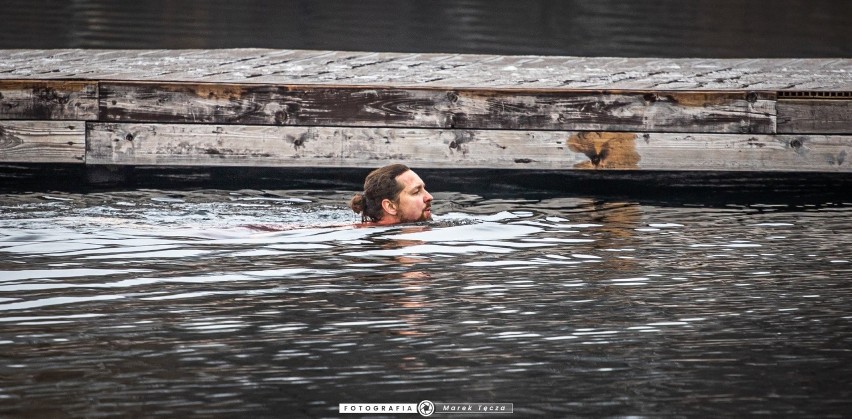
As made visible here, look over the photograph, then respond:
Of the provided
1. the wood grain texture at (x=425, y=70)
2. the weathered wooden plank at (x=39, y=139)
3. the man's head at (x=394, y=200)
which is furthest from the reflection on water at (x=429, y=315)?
the wood grain texture at (x=425, y=70)

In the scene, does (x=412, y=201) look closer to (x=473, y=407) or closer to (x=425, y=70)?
(x=425, y=70)

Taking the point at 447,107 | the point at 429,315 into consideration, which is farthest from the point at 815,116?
the point at 429,315

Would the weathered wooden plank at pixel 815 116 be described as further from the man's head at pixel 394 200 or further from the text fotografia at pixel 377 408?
the text fotografia at pixel 377 408

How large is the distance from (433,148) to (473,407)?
668cm

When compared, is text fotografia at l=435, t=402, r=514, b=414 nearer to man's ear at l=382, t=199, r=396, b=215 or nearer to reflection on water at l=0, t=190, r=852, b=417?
reflection on water at l=0, t=190, r=852, b=417

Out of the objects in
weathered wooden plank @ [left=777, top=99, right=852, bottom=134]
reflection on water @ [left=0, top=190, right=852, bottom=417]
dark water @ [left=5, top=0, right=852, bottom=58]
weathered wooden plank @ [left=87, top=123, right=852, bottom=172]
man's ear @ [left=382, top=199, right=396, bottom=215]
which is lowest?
reflection on water @ [left=0, top=190, right=852, bottom=417]

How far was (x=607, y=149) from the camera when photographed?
34.4 ft

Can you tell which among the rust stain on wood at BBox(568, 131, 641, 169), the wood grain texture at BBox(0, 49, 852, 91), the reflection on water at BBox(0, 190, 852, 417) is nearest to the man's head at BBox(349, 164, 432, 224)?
the reflection on water at BBox(0, 190, 852, 417)

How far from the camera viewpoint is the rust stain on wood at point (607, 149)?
1048 centimetres

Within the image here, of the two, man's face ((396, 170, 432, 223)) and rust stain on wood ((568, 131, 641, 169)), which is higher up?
rust stain on wood ((568, 131, 641, 169))

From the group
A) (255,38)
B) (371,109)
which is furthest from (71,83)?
(255,38)

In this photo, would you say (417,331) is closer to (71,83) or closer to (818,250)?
(818,250)

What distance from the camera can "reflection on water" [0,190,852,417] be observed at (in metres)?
4.12

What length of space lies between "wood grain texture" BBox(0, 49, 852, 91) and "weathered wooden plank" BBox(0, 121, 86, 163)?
0.48 meters
